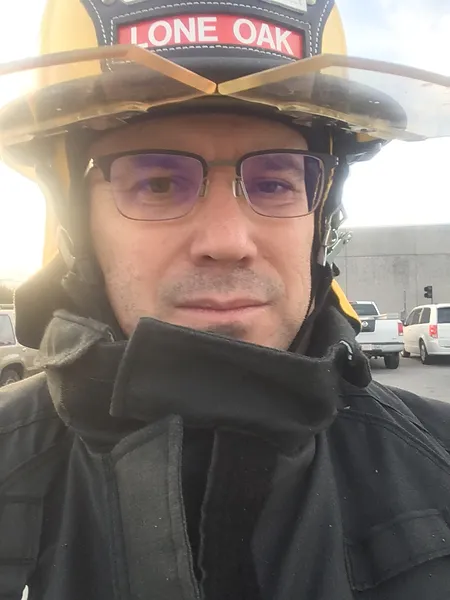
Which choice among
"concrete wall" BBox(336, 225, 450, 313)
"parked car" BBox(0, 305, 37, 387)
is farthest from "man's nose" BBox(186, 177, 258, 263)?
"concrete wall" BBox(336, 225, 450, 313)

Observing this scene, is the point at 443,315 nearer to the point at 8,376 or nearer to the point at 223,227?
the point at 8,376

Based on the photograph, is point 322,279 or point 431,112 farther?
point 322,279

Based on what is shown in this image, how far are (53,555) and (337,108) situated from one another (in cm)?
122

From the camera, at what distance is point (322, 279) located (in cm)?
182

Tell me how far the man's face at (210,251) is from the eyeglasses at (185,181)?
0.02 metres

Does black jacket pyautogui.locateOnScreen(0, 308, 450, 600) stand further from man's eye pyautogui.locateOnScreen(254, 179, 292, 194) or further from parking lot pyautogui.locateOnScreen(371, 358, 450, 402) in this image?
parking lot pyautogui.locateOnScreen(371, 358, 450, 402)

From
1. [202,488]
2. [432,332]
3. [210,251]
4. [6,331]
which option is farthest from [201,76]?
[432,332]

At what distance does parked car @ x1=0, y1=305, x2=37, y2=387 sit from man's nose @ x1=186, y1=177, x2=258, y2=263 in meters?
8.52

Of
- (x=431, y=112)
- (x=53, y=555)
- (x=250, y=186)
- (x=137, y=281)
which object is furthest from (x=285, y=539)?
(x=431, y=112)

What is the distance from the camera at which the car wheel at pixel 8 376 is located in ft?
30.8

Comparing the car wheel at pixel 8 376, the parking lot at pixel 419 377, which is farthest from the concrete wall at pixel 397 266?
the car wheel at pixel 8 376

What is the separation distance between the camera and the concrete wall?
27.9 metres

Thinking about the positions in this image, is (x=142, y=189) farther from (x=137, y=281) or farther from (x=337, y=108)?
(x=337, y=108)

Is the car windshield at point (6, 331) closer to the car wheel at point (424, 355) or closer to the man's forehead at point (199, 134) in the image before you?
the man's forehead at point (199, 134)
